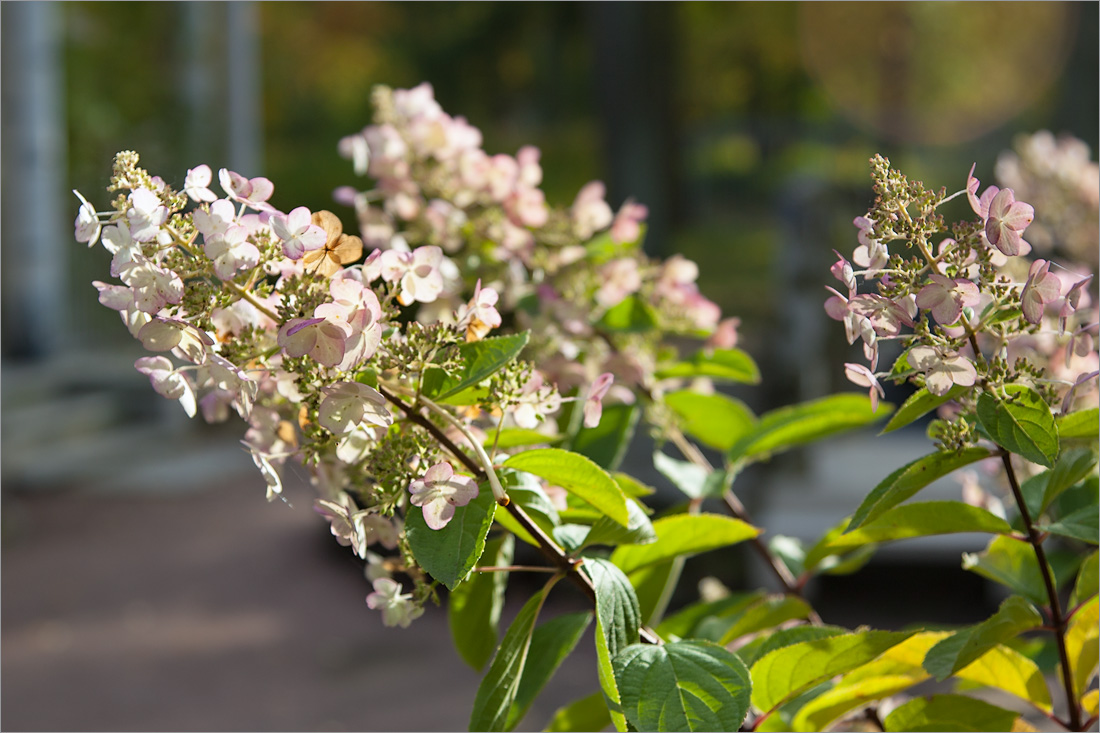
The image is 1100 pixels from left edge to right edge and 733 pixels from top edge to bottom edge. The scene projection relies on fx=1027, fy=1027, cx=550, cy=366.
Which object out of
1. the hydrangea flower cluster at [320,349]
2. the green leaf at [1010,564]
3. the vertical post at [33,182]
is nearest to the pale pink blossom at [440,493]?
the hydrangea flower cluster at [320,349]

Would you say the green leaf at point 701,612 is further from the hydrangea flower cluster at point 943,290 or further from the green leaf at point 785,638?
the hydrangea flower cluster at point 943,290

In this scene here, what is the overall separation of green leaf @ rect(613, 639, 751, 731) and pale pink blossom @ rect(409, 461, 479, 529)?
0.34ft

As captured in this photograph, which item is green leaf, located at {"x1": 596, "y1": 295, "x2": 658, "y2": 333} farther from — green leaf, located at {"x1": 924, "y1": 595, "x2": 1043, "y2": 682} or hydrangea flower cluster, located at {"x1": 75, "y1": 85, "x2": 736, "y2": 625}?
green leaf, located at {"x1": 924, "y1": 595, "x2": 1043, "y2": 682}

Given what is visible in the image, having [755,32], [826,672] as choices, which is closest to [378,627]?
[826,672]

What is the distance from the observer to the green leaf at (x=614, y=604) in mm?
461

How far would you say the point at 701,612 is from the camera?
0.69 meters

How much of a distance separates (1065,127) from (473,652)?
13.8 feet

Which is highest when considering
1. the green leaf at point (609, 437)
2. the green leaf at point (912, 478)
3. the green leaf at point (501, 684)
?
the green leaf at point (609, 437)

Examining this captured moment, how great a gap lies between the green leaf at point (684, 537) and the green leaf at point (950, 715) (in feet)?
0.41

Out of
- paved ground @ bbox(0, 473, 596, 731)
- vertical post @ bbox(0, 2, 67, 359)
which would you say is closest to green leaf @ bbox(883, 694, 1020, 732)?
paved ground @ bbox(0, 473, 596, 731)

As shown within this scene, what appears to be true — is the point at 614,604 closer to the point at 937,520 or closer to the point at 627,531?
the point at 627,531

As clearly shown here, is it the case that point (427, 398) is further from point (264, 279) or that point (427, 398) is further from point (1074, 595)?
point (1074, 595)

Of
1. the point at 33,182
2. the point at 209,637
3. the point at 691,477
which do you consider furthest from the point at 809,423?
the point at 33,182

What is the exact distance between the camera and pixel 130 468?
5461 millimetres
